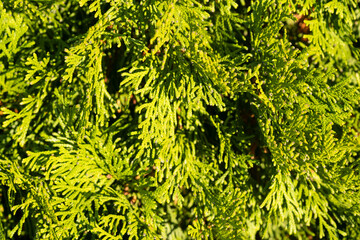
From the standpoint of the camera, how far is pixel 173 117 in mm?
2104

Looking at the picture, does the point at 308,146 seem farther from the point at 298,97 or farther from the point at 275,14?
the point at 275,14

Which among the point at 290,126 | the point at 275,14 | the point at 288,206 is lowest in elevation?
the point at 288,206

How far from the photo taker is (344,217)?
7.57 feet

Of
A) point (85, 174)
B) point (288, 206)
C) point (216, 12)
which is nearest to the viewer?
point (288, 206)

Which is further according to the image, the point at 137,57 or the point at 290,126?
the point at 137,57

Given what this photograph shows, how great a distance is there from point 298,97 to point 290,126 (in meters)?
0.19

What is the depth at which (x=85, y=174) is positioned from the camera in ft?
7.13

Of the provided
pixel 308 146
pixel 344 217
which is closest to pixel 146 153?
pixel 308 146

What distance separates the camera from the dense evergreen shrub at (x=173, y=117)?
6.29 ft

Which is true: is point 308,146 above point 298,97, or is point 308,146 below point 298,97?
below

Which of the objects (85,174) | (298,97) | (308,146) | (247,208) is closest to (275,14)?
(298,97)

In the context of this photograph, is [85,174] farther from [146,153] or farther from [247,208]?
[247,208]

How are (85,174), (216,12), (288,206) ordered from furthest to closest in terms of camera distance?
1. (216,12)
2. (85,174)
3. (288,206)

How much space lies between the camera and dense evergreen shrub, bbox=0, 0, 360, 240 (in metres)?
1.92
